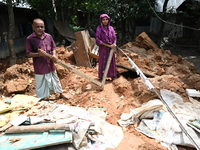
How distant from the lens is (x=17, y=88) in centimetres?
432

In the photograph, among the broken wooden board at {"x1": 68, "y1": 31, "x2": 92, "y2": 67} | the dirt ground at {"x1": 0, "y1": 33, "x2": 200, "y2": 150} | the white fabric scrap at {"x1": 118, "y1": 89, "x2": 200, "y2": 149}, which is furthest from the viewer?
the broken wooden board at {"x1": 68, "y1": 31, "x2": 92, "y2": 67}

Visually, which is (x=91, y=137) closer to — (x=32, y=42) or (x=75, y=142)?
(x=75, y=142)

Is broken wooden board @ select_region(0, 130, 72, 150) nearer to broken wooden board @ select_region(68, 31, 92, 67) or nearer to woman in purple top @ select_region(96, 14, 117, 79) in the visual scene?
woman in purple top @ select_region(96, 14, 117, 79)

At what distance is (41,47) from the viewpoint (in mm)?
3006

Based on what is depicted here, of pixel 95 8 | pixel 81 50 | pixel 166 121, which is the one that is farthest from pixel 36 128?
pixel 95 8

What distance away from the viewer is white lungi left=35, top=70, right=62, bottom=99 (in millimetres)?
3285

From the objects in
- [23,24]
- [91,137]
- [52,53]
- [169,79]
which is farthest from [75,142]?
[23,24]

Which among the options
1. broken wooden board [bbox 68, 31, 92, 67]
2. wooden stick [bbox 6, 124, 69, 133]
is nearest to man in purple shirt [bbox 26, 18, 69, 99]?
wooden stick [bbox 6, 124, 69, 133]

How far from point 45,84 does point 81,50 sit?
305 cm

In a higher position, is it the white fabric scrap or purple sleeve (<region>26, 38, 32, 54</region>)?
purple sleeve (<region>26, 38, 32, 54</region>)

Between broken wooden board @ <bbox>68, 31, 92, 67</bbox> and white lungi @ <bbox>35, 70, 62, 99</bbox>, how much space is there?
2.86m

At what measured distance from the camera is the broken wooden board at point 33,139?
6.02 feet

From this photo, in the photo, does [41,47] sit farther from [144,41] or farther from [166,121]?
[144,41]

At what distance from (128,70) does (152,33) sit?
9.70m
